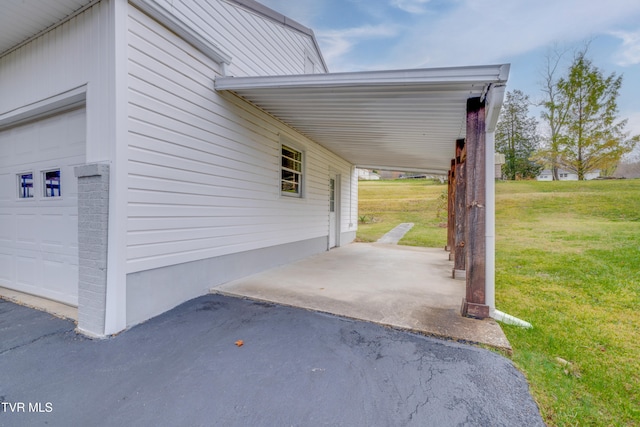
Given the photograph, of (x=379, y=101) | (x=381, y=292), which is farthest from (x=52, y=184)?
(x=381, y=292)

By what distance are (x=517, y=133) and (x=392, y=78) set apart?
27230 millimetres

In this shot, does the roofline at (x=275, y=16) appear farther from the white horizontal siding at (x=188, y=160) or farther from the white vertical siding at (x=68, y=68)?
the white vertical siding at (x=68, y=68)

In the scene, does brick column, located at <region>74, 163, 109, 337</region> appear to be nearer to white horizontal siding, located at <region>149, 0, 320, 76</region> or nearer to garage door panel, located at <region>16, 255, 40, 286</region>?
garage door panel, located at <region>16, 255, 40, 286</region>

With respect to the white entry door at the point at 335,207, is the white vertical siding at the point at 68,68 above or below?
above

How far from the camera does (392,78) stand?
2986 millimetres

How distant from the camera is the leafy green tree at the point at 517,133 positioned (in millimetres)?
24188

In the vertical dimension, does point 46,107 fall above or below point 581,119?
below

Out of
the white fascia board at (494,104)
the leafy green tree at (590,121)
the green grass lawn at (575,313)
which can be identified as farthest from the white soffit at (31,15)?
the leafy green tree at (590,121)

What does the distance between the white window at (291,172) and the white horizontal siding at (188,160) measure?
1.41 feet

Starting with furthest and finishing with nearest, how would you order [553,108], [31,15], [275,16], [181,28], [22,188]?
[553,108] → [275,16] → [22,188] → [181,28] → [31,15]

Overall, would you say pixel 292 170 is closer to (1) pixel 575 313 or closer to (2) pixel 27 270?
(2) pixel 27 270

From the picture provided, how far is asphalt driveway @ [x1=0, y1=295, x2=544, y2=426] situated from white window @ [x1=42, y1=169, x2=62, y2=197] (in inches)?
58.6

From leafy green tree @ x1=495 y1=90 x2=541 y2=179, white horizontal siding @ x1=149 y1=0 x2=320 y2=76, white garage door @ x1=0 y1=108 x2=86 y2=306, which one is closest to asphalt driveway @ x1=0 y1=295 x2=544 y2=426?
white garage door @ x1=0 y1=108 x2=86 y2=306

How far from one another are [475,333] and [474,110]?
2.29m
